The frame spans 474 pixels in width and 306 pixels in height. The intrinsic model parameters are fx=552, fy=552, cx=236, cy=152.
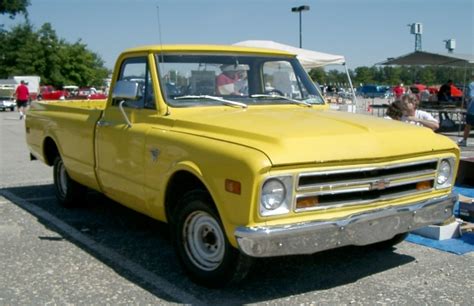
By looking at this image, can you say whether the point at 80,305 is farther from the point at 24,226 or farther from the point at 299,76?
the point at 299,76

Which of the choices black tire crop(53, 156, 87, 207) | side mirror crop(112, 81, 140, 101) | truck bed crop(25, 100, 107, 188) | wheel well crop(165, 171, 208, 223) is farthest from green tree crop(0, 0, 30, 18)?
wheel well crop(165, 171, 208, 223)

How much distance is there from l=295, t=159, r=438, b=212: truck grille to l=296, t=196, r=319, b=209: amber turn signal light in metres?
0.01

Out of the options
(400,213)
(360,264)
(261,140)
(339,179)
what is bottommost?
(360,264)

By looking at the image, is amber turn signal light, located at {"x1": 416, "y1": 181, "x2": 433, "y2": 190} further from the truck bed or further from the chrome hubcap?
the truck bed

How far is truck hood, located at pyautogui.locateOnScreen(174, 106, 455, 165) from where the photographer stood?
362cm

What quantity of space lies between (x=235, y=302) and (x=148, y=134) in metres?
1.57

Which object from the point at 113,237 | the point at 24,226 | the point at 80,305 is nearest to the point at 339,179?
the point at 80,305

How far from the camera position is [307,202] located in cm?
364

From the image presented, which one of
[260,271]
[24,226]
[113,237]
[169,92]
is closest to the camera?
[260,271]

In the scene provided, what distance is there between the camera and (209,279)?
13.2ft

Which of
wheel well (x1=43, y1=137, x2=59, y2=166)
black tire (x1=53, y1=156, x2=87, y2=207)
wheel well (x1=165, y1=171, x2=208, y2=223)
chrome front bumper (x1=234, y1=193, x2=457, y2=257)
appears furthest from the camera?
wheel well (x1=43, y1=137, x2=59, y2=166)

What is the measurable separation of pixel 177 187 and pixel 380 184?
1544mm

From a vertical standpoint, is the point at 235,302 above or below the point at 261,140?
below

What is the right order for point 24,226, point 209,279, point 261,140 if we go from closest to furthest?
point 261,140 < point 209,279 < point 24,226
